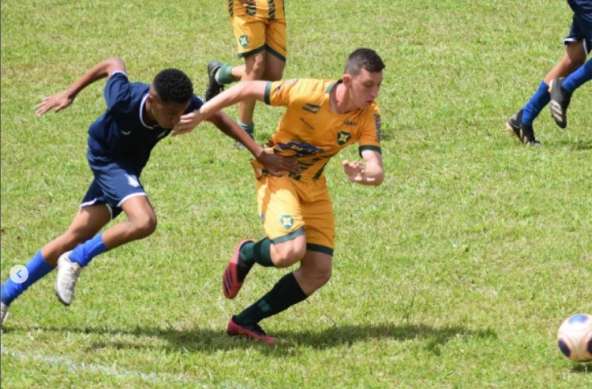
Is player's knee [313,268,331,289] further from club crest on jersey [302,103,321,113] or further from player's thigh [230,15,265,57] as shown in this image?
player's thigh [230,15,265,57]

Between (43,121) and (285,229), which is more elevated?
(285,229)

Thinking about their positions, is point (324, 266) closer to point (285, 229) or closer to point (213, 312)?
point (285, 229)

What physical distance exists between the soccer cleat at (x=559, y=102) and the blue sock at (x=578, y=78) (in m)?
0.05

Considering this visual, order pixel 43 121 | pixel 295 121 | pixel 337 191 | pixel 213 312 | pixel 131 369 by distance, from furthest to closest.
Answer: pixel 43 121 → pixel 337 191 → pixel 213 312 → pixel 295 121 → pixel 131 369

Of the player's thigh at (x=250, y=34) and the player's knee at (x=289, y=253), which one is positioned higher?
the player's thigh at (x=250, y=34)

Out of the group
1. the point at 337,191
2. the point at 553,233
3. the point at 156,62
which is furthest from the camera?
the point at 156,62

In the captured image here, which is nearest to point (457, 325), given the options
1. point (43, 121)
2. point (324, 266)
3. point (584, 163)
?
point (324, 266)

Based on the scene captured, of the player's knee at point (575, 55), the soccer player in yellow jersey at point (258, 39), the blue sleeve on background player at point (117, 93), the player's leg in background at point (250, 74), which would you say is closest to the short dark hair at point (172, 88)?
the blue sleeve on background player at point (117, 93)

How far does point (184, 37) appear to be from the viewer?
1598 centimetres

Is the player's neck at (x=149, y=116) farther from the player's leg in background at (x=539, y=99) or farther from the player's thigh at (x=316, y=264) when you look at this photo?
the player's leg in background at (x=539, y=99)

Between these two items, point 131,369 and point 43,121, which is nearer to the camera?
point 131,369

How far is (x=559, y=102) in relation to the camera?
10.9 m

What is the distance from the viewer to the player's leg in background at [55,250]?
24.5 feet

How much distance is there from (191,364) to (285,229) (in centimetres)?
95
